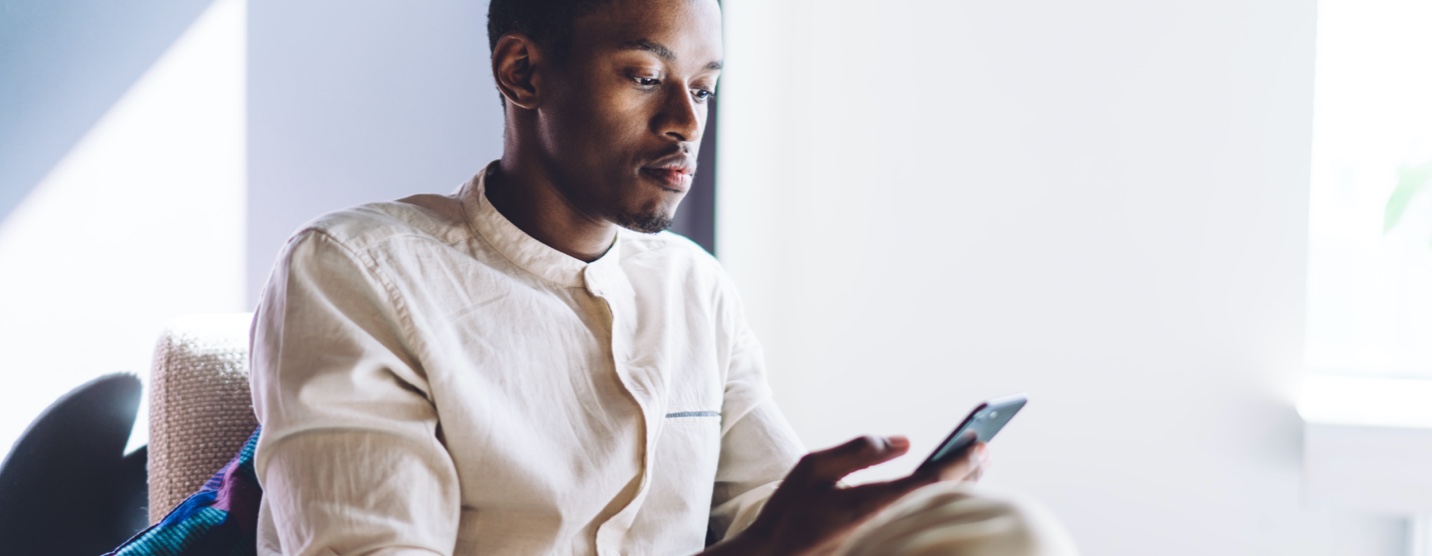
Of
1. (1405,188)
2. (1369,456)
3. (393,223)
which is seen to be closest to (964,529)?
(393,223)

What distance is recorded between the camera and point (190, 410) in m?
1.03

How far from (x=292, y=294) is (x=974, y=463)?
0.56m

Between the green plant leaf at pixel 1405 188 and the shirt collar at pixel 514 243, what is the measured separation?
206 centimetres

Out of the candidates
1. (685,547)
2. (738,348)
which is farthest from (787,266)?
(685,547)

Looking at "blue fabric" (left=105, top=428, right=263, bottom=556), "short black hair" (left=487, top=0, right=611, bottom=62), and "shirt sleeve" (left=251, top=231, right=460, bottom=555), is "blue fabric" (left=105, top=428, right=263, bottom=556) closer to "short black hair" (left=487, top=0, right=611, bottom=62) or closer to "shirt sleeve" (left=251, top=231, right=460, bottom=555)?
"shirt sleeve" (left=251, top=231, right=460, bottom=555)

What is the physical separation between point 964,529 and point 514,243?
0.74 m

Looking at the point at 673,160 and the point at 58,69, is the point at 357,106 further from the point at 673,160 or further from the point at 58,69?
the point at 673,160

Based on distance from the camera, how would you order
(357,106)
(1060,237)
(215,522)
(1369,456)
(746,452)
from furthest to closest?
(1060,237) → (1369,456) → (357,106) → (746,452) → (215,522)

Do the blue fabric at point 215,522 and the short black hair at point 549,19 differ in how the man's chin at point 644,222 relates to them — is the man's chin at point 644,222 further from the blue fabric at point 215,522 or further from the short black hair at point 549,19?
the blue fabric at point 215,522

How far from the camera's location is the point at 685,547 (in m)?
1.10

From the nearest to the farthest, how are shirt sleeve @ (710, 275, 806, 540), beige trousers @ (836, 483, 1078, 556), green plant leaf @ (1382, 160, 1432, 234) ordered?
beige trousers @ (836, 483, 1078, 556) < shirt sleeve @ (710, 275, 806, 540) < green plant leaf @ (1382, 160, 1432, 234)

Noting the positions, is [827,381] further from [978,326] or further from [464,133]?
[464,133]

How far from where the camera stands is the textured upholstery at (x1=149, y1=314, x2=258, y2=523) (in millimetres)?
1027

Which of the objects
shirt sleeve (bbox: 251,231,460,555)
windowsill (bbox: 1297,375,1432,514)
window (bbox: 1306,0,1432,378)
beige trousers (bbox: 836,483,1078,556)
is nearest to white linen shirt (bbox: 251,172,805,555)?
shirt sleeve (bbox: 251,231,460,555)
